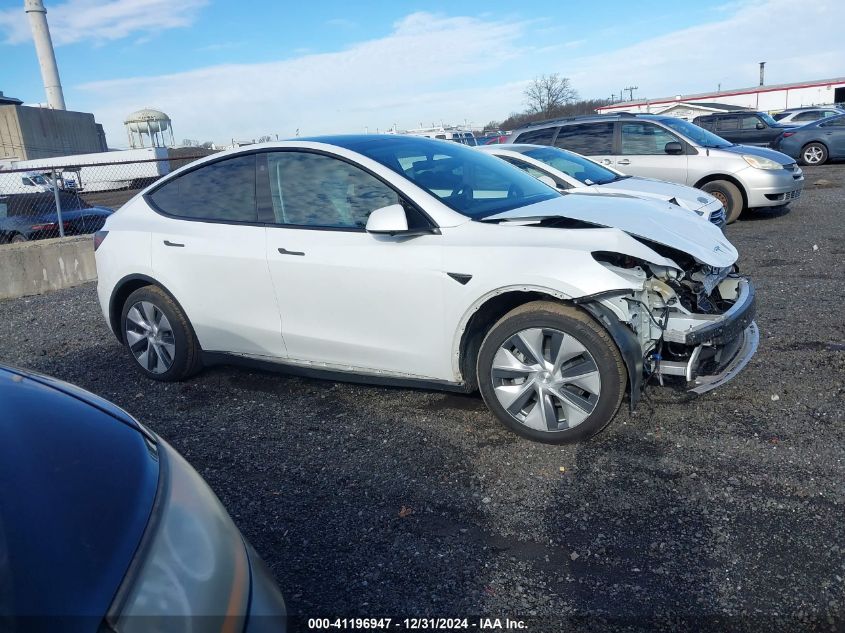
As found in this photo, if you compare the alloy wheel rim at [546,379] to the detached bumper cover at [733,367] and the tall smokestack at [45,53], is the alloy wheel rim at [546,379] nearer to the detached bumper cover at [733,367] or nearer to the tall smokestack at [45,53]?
the detached bumper cover at [733,367]

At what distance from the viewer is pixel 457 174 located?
431 centimetres

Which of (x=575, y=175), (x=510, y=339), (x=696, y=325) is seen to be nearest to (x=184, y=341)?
(x=510, y=339)

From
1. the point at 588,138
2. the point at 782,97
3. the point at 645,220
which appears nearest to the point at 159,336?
the point at 645,220

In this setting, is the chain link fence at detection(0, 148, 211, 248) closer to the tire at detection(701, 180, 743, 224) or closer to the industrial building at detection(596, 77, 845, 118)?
the tire at detection(701, 180, 743, 224)

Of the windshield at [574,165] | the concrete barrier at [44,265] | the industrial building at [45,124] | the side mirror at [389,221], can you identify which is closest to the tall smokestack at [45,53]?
the industrial building at [45,124]

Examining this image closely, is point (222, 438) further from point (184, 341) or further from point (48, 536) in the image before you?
point (48, 536)

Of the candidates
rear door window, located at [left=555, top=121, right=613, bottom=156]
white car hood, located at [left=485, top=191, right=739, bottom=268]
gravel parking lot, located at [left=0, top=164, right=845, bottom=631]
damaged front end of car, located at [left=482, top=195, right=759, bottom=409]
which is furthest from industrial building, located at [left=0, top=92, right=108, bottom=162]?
Result: damaged front end of car, located at [left=482, top=195, right=759, bottom=409]

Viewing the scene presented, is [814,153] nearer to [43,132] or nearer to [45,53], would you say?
[43,132]

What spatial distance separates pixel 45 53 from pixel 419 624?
56.0m

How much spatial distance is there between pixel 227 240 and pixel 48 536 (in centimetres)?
316

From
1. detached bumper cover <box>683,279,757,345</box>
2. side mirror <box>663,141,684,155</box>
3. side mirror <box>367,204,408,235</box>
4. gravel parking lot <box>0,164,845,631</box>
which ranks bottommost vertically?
gravel parking lot <box>0,164,845,631</box>

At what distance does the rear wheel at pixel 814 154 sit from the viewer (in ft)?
62.6

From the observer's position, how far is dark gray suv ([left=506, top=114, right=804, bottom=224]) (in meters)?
10.3

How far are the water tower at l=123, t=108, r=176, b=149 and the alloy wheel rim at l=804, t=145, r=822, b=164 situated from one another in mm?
38841
